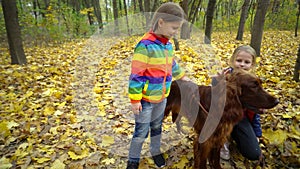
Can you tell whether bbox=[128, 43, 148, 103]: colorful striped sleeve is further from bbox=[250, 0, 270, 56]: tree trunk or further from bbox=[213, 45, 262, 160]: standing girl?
bbox=[250, 0, 270, 56]: tree trunk

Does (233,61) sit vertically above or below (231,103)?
above

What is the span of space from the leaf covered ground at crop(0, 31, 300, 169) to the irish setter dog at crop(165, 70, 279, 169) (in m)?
0.55

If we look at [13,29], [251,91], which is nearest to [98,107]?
[251,91]

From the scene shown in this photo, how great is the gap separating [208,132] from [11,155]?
2.54 metres

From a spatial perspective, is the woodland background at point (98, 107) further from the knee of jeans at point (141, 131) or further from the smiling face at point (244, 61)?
the smiling face at point (244, 61)

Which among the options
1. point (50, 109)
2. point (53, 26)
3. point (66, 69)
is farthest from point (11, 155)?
point (53, 26)

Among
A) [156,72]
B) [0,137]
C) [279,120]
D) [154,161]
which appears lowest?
[154,161]

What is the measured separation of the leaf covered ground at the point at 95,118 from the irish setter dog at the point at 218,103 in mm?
549

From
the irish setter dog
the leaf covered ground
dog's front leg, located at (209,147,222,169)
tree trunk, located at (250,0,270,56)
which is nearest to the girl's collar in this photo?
the irish setter dog

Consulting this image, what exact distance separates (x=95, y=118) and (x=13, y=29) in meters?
4.56

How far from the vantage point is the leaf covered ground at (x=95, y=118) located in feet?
8.11

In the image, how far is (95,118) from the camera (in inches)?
136

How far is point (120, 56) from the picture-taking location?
5641mm

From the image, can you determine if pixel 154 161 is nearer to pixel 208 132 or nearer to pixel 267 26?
pixel 208 132
